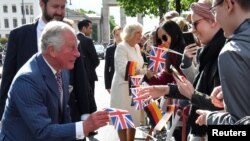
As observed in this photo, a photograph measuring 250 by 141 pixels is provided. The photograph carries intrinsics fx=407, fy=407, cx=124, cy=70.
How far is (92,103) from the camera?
3.90 metres

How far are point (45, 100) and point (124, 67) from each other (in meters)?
3.11

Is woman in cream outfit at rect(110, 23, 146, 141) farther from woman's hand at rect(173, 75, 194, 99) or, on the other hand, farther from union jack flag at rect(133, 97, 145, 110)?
woman's hand at rect(173, 75, 194, 99)

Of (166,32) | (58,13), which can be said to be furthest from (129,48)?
(58,13)

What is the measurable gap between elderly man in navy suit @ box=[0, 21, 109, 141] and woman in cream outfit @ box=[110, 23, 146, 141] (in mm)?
2935

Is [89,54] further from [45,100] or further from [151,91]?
[45,100]

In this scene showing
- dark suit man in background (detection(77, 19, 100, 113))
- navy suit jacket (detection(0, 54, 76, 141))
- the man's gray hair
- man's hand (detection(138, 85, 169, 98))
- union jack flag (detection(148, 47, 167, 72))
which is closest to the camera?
navy suit jacket (detection(0, 54, 76, 141))

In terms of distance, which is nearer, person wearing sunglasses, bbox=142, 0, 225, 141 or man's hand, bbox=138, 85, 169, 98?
person wearing sunglasses, bbox=142, 0, 225, 141

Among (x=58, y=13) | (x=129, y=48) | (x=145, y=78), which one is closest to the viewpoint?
(x=58, y=13)

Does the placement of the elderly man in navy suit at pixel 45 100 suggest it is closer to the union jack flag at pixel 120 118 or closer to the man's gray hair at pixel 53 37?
the man's gray hair at pixel 53 37

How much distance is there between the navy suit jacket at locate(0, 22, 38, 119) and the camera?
3477mm

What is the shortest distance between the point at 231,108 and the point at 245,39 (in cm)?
28

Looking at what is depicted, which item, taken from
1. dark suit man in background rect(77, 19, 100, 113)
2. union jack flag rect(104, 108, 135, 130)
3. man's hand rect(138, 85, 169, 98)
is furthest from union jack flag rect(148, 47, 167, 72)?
dark suit man in background rect(77, 19, 100, 113)

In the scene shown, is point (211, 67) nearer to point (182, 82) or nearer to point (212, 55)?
point (212, 55)

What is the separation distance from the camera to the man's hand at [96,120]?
240 centimetres
